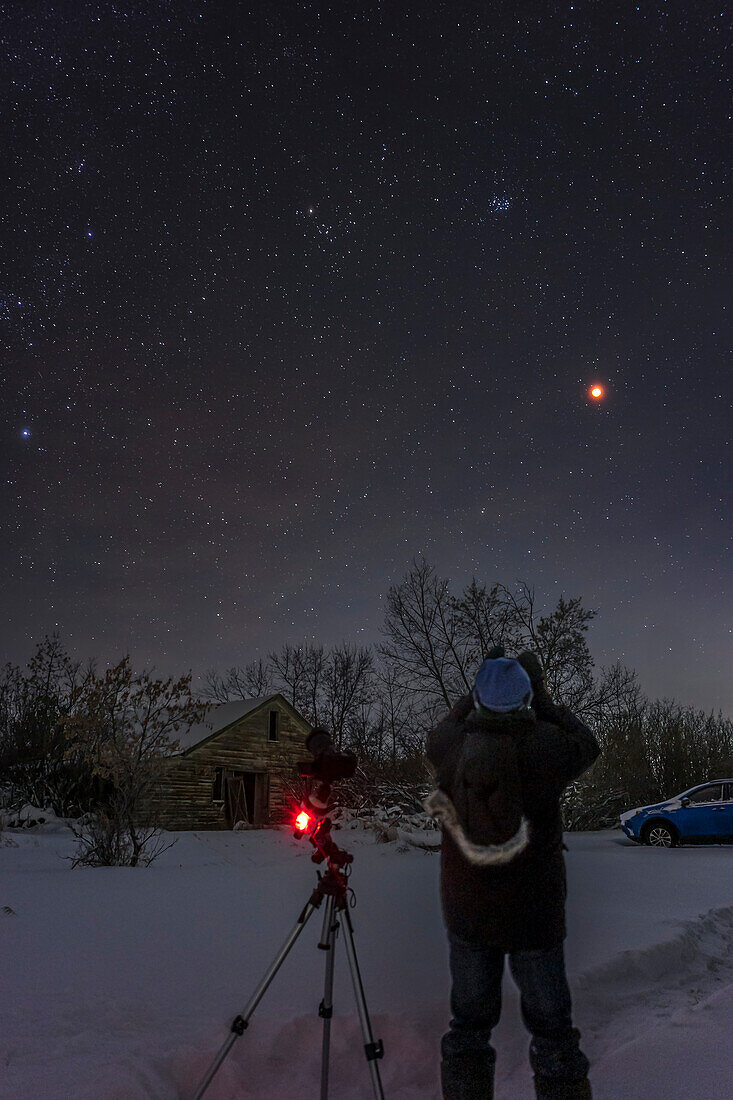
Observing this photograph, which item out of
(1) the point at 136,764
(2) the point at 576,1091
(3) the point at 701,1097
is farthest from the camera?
(1) the point at 136,764

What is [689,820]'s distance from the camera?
14.3 m

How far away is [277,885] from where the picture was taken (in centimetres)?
807

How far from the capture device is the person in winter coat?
241 cm

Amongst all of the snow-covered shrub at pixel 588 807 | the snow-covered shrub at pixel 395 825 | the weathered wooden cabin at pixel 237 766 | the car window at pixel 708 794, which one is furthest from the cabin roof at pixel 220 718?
the car window at pixel 708 794

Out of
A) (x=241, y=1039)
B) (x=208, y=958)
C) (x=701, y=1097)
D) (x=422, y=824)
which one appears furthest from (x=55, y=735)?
(x=701, y=1097)

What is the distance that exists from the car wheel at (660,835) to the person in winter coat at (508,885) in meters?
13.9

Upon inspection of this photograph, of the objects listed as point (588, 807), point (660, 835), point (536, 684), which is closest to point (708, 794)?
point (660, 835)

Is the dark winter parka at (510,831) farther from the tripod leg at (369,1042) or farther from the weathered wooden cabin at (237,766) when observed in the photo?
the weathered wooden cabin at (237,766)

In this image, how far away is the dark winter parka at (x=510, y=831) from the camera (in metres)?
2.46

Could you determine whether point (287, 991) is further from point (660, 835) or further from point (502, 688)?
point (660, 835)

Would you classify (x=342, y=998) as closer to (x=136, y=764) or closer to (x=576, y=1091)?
(x=576, y=1091)

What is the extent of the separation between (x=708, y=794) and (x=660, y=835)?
1372 millimetres

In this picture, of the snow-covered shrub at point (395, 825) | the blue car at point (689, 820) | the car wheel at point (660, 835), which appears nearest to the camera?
the snow-covered shrub at point (395, 825)

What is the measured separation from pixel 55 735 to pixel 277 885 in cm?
1688
